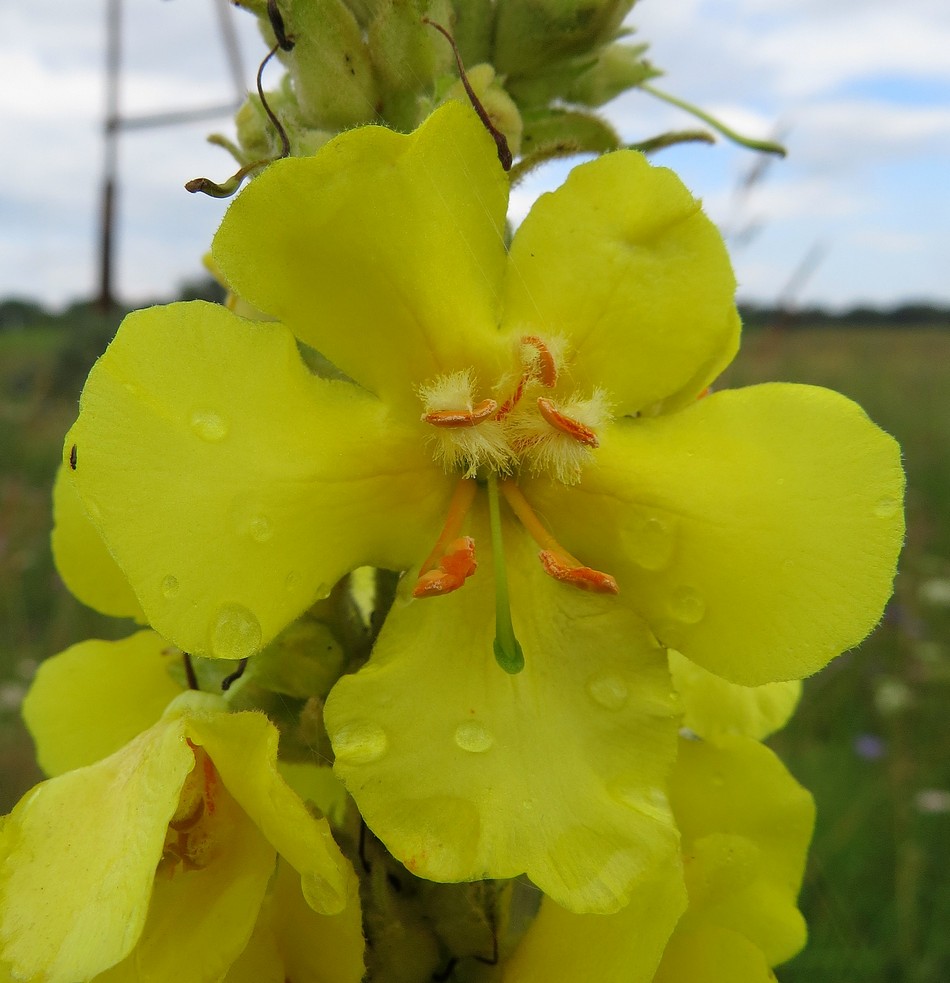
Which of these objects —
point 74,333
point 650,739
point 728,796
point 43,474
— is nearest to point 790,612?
point 650,739

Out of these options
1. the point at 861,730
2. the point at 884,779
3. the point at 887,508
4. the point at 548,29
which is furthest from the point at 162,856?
the point at 861,730

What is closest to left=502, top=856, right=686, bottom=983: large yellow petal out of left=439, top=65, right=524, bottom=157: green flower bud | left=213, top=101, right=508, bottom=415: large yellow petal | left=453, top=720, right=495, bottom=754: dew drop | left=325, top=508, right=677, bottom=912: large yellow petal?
left=325, top=508, right=677, bottom=912: large yellow petal

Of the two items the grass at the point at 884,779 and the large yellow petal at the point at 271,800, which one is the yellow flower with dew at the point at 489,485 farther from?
the grass at the point at 884,779

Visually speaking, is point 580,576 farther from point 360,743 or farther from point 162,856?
point 162,856

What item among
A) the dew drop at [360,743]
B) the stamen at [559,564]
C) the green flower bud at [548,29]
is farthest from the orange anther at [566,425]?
the green flower bud at [548,29]

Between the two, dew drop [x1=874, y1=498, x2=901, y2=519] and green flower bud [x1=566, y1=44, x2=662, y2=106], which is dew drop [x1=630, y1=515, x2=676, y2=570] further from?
green flower bud [x1=566, y1=44, x2=662, y2=106]

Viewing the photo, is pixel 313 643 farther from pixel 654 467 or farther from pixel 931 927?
pixel 931 927
